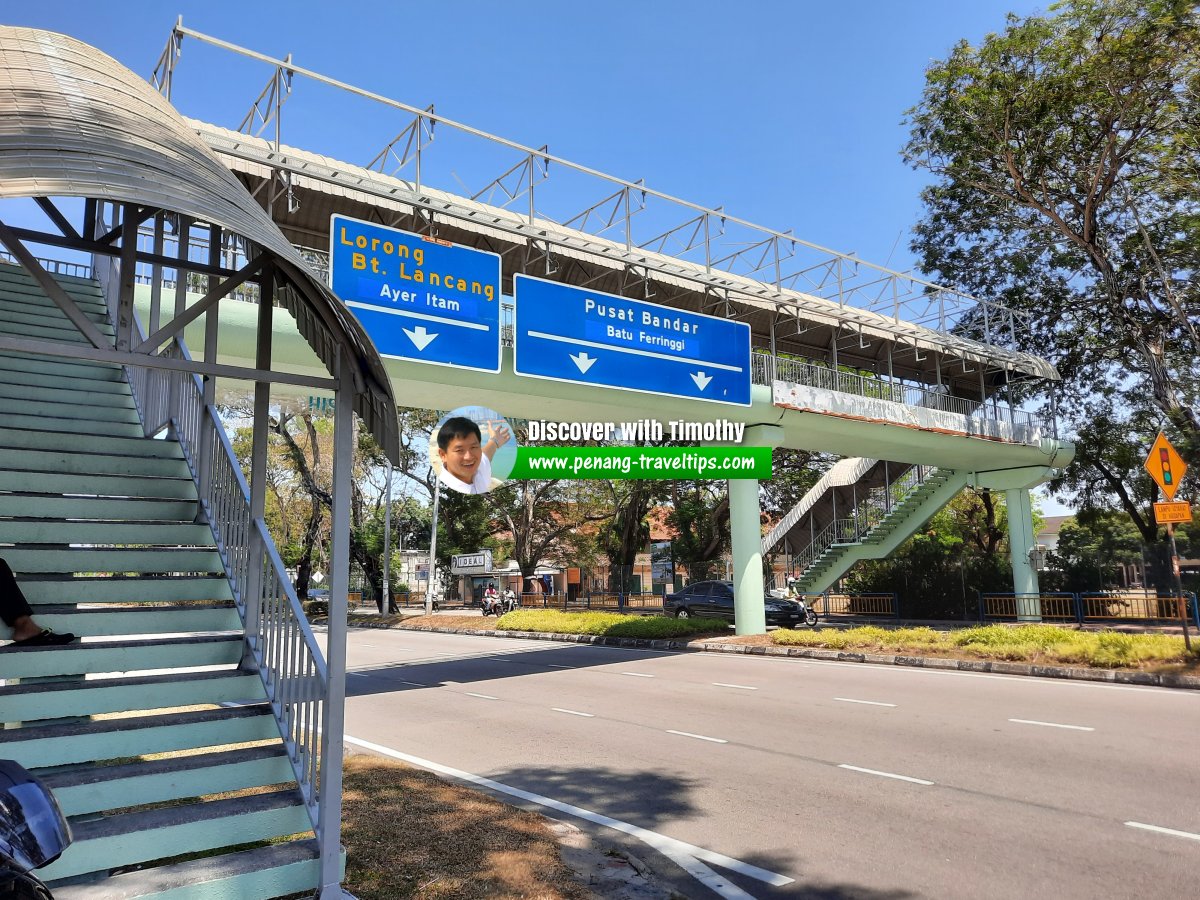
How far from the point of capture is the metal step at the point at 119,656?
4.49 m

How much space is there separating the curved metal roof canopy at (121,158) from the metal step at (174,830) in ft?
6.77

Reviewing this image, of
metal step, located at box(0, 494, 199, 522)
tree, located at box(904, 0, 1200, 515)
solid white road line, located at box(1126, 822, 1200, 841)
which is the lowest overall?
solid white road line, located at box(1126, 822, 1200, 841)

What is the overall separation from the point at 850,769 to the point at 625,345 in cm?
883

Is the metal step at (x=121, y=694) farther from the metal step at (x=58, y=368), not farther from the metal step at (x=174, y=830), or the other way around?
the metal step at (x=58, y=368)

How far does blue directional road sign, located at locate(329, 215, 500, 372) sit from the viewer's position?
11422mm

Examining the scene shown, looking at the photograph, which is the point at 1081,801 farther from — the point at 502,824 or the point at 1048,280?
the point at 1048,280

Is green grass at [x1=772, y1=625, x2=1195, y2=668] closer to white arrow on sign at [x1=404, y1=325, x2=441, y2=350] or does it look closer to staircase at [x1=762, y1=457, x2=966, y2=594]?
staircase at [x1=762, y1=457, x2=966, y2=594]

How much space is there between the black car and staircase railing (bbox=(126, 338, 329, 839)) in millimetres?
18630

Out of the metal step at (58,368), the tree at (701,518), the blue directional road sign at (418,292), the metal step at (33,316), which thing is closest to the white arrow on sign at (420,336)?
the blue directional road sign at (418,292)

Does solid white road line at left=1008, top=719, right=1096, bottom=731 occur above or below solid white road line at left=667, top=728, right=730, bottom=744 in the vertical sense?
above

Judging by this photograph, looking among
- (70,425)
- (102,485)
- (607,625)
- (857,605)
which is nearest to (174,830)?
(102,485)

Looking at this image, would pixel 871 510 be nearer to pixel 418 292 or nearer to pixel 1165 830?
pixel 418 292

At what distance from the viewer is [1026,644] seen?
49.3 ft

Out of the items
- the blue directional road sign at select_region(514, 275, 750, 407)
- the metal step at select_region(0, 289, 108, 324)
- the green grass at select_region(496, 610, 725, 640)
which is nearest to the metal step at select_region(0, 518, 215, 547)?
the metal step at select_region(0, 289, 108, 324)
